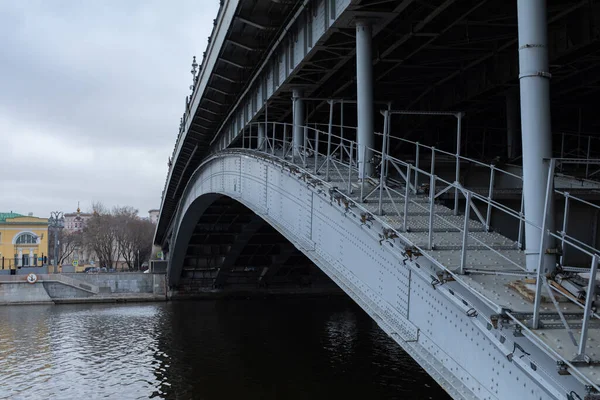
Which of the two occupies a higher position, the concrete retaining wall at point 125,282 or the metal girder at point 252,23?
the metal girder at point 252,23

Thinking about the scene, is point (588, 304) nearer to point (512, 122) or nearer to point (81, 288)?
point (512, 122)

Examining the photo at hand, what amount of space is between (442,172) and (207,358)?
1409 centimetres

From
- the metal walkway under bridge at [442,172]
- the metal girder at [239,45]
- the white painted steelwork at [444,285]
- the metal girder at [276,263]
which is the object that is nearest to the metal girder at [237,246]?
the metal girder at [276,263]

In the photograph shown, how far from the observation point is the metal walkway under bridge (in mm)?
6457

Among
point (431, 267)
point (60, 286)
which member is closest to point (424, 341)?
point (431, 267)

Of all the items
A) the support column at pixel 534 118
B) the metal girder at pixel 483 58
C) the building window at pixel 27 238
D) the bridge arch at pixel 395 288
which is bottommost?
the building window at pixel 27 238

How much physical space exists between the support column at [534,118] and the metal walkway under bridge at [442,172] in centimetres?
2

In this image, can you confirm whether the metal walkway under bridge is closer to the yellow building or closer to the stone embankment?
the stone embankment

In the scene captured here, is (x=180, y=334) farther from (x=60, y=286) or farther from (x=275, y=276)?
(x=60, y=286)

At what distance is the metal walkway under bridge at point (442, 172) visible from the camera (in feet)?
21.2

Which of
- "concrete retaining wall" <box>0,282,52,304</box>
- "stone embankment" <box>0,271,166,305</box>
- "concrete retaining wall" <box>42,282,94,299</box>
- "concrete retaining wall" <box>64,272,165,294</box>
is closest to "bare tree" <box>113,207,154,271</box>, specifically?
"concrete retaining wall" <box>64,272,165,294</box>

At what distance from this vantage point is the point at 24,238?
84.1 meters

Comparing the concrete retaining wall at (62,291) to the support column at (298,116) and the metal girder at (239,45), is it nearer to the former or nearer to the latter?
the metal girder at (239,45)

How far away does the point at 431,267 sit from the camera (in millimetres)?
7867
